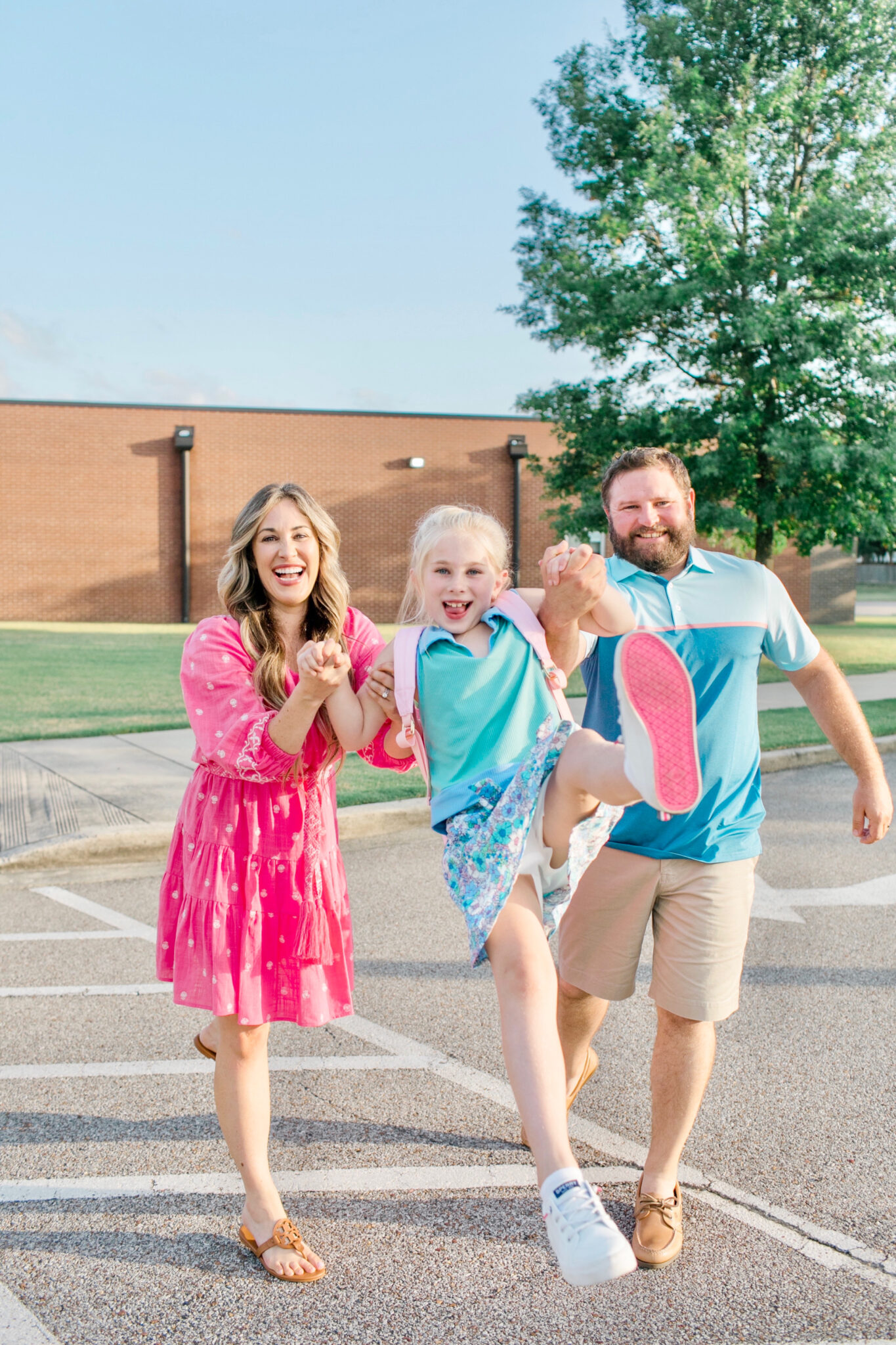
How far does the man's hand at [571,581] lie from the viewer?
2555mm

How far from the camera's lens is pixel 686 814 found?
9.10ft

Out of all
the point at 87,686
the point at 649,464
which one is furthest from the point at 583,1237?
the point at 87,686

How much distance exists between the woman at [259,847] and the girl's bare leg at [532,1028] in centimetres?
54

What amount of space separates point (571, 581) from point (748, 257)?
1476 centimetres

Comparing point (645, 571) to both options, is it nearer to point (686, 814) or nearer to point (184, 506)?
point (686, 814)

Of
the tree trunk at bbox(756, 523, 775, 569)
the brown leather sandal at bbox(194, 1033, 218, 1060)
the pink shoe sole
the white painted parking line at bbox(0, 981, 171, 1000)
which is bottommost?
the white painted parking line at bbox(0, 981, 171, 1000)

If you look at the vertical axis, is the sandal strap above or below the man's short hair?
below

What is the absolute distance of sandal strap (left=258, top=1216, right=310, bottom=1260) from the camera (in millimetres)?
2584

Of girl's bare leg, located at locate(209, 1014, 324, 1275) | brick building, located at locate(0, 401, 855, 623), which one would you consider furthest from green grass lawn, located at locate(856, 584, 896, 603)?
girl's bare leg, located at locate(209, 1014, 324, 1275)

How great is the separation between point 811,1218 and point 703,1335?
2.02ft

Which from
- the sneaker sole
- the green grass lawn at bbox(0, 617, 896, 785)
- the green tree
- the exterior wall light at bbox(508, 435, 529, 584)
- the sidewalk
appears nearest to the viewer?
the sneaker sole

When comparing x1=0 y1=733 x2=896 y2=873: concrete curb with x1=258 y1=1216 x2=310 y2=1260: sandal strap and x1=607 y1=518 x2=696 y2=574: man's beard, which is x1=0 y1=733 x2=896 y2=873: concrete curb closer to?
x1=258 y1=1216 x2=310 y2=1260: sandal strap

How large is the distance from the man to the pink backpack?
61mm

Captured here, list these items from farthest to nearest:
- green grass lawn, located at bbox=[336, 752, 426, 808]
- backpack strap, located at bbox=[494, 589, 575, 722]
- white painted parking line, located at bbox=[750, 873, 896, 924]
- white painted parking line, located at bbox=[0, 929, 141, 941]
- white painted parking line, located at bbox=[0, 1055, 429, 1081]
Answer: green grass lawn, located at bbox=[336, 752, 426, 808] → white painted parking line, located at bbox=[750, 873, 896, 924] → white painted parking line, located at bbox=[0, 929, 141, 941] → white painted parking line, located at bbox=[0, 1055, 429, 1081] → backpack strap, located at bbox=[494, 589, 575, 722]
